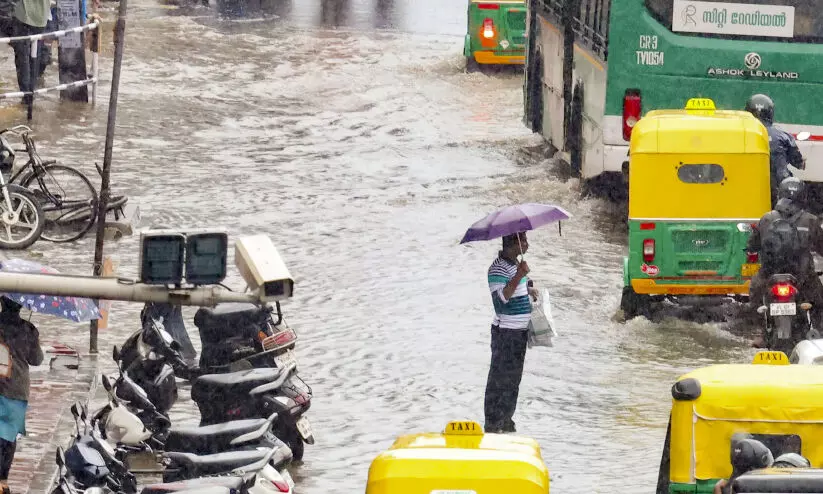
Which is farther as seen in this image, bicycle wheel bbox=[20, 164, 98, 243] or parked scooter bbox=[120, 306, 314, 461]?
bicycle wheel bbox=[20, 164, 98, 243]

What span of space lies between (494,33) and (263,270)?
2298cm

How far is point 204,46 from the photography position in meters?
32.0

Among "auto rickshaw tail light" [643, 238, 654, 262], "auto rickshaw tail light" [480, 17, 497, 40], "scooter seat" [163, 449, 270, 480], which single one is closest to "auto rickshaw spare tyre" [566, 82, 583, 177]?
"auto rickshaw tail light" [643, 238, 654, 262]

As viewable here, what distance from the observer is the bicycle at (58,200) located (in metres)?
17.1

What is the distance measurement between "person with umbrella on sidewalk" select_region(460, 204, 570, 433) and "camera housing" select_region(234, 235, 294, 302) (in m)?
4.17

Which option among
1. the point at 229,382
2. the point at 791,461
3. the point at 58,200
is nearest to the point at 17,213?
the point at 58,200

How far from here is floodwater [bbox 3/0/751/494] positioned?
1242cm

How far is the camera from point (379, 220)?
748 inches

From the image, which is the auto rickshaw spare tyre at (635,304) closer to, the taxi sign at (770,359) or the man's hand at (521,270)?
the man's hand at (521,270)

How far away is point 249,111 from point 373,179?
16.2 feet

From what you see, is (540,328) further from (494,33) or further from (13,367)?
(494,33)

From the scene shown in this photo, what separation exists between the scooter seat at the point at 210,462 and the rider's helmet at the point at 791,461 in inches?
115

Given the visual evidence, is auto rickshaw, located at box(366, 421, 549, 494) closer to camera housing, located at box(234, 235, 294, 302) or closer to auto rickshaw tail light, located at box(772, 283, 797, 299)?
camera housing, located at box(234, 235, 294, 302)

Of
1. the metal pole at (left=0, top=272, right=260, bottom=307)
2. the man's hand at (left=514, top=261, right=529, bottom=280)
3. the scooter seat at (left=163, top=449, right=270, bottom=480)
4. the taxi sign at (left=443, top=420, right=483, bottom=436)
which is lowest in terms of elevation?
the scooter seat at (left=163, top=449, right=270, bottom=480)
